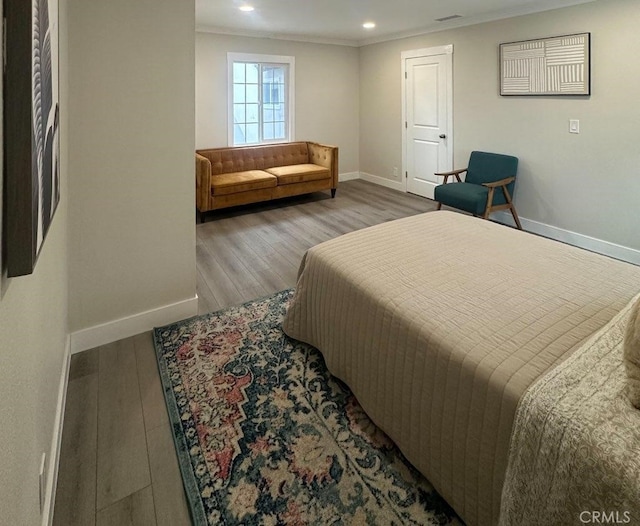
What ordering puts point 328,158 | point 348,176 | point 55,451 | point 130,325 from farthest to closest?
1. point 348,176
2. point 328,158
3. point 130,325
4. point 55,451


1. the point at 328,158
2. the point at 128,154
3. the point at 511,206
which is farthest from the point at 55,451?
the point at 328,158

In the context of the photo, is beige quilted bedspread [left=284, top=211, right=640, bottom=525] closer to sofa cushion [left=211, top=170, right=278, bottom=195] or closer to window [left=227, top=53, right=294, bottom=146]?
sofa cushion [left=211, top=170, right=278, bottom=195]

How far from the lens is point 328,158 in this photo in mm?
5969

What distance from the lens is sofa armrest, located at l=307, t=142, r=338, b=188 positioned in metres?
5.93

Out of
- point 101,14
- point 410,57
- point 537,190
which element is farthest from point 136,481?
point 410,57

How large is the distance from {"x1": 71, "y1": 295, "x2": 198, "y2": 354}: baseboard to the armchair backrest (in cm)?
368

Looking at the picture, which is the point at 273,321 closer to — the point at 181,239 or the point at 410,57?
the point at 181,239

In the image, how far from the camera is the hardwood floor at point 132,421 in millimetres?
1440

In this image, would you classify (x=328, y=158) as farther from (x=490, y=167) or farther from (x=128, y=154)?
(x=128, y=154)

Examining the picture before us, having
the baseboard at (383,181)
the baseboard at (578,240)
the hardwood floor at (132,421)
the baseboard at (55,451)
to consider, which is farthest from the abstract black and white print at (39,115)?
the baseboard at (383,181)

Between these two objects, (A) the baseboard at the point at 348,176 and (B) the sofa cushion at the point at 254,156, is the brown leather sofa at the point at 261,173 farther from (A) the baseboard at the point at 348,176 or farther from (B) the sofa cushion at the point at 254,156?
(A) the baseboard at the point at 348,176

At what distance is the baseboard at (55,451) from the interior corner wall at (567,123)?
4618mm

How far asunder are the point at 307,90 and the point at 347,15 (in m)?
1.93

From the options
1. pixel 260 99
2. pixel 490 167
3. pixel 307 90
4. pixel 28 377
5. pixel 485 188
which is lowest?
pixel 28 377
